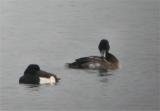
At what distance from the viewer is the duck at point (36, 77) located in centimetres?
2192

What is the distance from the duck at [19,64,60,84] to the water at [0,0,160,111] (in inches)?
8.3

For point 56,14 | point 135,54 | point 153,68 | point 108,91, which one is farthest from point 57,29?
point 108,91

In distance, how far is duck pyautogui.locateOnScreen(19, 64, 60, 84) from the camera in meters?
21.9

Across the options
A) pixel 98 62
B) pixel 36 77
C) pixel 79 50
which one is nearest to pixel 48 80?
pixel 36 77

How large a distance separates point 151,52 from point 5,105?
708 centimetres

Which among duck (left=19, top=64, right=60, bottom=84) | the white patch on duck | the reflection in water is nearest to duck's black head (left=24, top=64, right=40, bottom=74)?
duck (left=19, top=64, right=60, bottom=84)

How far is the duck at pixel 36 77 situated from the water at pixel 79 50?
0.69 feet

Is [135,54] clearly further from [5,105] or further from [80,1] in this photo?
[80,1]

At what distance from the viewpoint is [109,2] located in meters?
35.9

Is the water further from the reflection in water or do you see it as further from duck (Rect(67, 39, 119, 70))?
duck (Rect(67, 39, 119, 70))

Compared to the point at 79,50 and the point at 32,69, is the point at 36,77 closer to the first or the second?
the point at 32,69

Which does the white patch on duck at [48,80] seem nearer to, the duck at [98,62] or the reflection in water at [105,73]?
the reflection in water at [105,73]

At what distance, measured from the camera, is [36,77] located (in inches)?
865

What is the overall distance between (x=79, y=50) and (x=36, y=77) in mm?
4708
